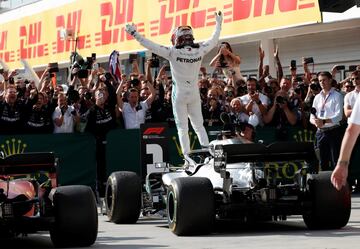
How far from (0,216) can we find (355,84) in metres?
7.37

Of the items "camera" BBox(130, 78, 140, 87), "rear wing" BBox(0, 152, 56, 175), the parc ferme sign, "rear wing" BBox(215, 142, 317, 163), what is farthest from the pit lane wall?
"rear wing" BBox(0, 152, 56, 175)

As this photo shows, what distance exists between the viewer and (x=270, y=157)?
11.5 metres

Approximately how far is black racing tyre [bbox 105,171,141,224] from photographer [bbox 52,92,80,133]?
391 centimetres

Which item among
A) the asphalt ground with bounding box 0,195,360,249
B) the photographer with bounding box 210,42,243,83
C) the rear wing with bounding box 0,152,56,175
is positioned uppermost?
the photographer with bounding box 210,42,243,83

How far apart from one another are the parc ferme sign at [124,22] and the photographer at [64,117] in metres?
5.60

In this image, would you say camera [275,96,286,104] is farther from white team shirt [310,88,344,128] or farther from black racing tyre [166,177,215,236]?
black racing tyre [166,177,215,236]

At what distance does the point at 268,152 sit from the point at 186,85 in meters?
3.18

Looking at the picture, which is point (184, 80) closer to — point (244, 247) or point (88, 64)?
point (244, 247)

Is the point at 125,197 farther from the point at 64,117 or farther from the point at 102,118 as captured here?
the point at 64,117

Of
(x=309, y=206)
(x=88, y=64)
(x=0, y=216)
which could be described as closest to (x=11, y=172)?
(x=0, y=216)

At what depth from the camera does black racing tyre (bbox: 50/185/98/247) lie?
10109 millimetres

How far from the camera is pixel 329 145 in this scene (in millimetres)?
16438

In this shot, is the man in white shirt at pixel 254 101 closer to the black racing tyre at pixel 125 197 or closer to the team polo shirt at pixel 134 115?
the team polo shirt at pixel 134 115

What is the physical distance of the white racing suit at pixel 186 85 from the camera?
14.2 m
